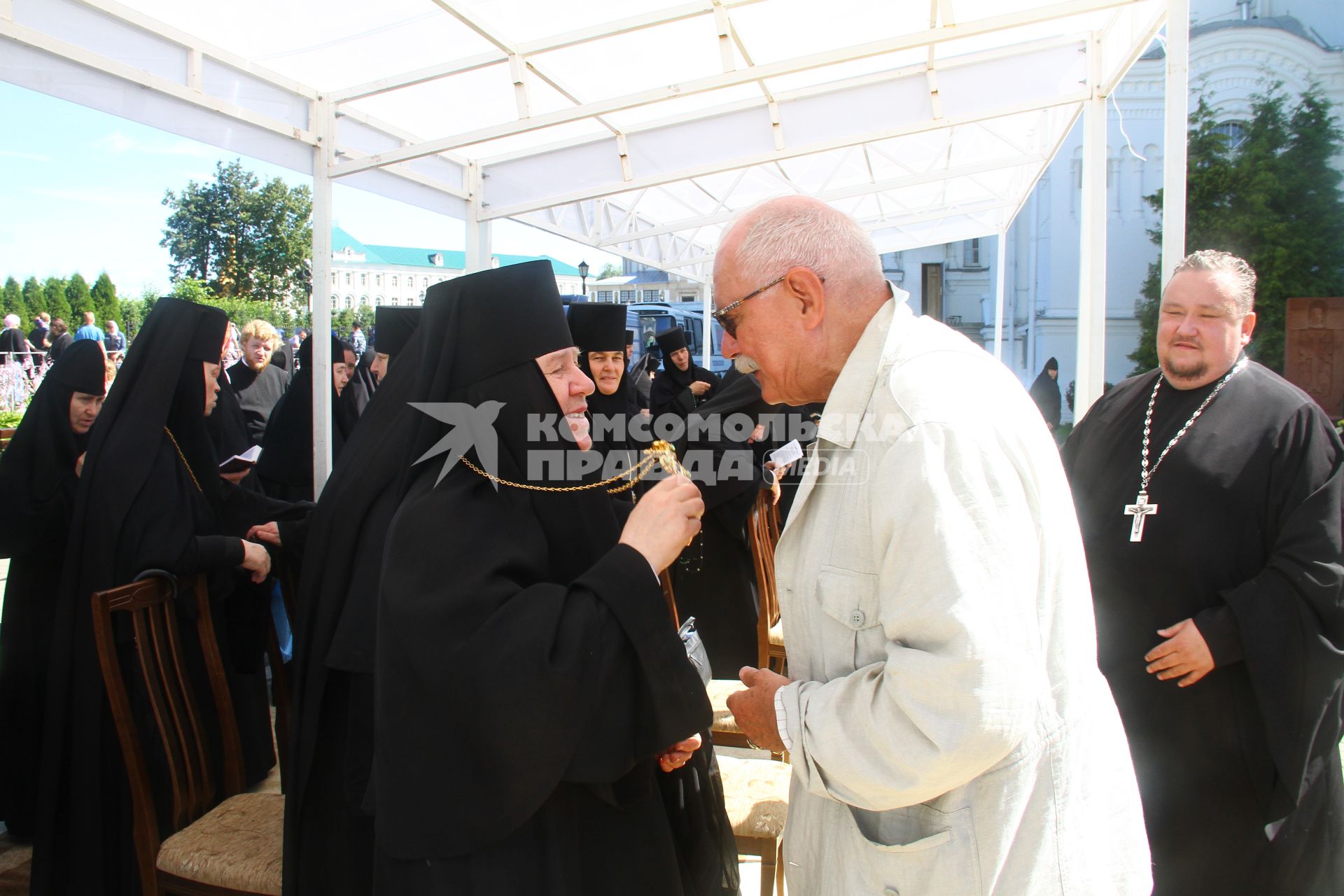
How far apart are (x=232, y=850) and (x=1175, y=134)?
14.7ft

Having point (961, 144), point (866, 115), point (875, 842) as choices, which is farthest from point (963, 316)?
point (875, 842)

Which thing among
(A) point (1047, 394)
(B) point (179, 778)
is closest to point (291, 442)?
(B) point (179, 778)

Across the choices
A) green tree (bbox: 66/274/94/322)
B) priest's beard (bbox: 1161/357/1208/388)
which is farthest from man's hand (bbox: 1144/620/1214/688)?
green tree (bbox: 66/274/94/322)

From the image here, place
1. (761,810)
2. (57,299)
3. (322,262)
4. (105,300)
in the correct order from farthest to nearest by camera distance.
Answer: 1. (105,300)
2. (57,299)
3. (322,262)
4. (761,810)

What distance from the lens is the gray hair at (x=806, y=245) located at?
4.43ft

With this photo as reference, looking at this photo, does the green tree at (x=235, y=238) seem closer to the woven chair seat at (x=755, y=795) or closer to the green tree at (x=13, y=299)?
the green tree at (x=13, y=299)

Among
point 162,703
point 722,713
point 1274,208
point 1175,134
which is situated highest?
point 1274,208

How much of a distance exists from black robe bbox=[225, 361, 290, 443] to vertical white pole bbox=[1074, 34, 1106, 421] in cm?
579

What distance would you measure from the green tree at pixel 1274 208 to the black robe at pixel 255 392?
18114 millimetres

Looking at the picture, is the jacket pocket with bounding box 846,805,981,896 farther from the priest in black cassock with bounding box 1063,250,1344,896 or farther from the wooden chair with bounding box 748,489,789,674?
the wooden chair with bounding box 748,489,789,674

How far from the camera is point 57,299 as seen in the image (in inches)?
1547

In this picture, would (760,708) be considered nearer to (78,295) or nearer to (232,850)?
(232,850)

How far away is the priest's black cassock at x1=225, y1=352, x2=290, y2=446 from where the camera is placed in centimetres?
657

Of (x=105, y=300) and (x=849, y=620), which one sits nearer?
(x=849, y=620)
